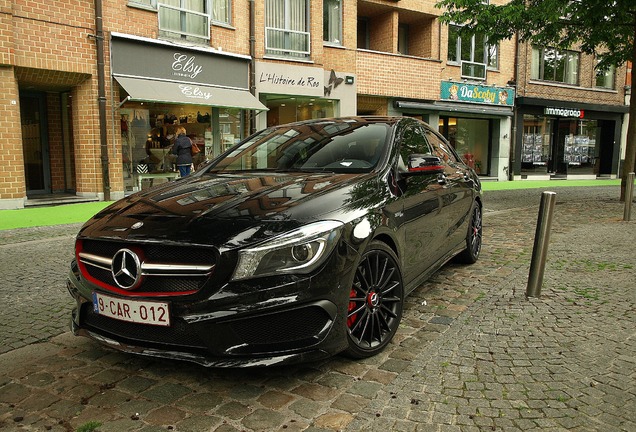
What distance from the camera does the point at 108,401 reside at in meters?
2.67

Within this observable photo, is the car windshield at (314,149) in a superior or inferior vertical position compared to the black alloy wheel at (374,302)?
superior

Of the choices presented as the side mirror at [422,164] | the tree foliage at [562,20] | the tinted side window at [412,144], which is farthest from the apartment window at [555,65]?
the side mirror at [422,164]

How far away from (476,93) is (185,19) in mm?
12851

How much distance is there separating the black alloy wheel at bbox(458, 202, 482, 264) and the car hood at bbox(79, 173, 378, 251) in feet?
8.41

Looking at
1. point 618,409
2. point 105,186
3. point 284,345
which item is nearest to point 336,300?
point 284,345

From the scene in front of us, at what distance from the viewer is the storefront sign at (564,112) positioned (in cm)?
2419

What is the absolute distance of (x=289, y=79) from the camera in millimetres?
16484

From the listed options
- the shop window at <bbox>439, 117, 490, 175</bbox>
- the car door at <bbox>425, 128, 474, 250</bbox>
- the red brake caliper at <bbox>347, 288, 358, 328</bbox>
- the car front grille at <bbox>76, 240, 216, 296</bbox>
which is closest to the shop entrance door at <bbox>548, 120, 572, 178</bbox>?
the shop window at <bbox>439, 117, 490, 175</bbox>

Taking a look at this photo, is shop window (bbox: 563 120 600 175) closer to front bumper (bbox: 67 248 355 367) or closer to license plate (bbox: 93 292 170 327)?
front bumper (bbox: 67 248 355 367)

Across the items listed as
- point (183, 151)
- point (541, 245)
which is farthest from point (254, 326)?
point (183, 151)

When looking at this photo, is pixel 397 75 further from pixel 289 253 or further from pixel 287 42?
pixel 289 253

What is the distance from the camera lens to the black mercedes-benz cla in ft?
8.18

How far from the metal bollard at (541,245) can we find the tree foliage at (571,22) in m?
8.14

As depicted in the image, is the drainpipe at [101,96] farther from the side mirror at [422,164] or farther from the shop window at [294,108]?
the side mirror at [422,164]
